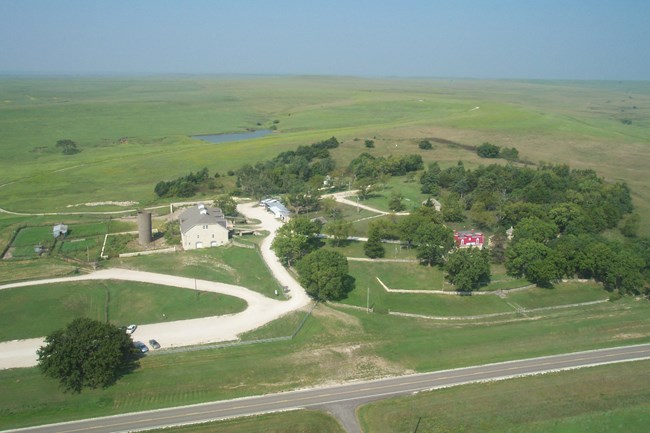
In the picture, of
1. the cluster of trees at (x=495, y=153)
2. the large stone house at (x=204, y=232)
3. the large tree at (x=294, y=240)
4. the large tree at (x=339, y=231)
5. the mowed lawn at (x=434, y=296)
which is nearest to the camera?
the mowed lawn at (x=434, y=296)

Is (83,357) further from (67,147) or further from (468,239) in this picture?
(67,147)

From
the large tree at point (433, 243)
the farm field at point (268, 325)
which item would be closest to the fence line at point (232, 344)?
the farm field at point (268, 325)

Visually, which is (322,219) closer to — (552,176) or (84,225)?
(84,225)

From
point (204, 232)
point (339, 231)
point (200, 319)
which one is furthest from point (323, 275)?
point (204, 232)

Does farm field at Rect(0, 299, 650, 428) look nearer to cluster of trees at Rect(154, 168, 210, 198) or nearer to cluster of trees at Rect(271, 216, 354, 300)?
cluster of trees at Rect(271, 216, 354, 300)

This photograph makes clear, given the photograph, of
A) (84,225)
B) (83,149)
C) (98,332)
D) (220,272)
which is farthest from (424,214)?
(83,149)

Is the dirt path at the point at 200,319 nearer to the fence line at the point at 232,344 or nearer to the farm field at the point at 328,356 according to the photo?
the fence line at the point at 232,344
